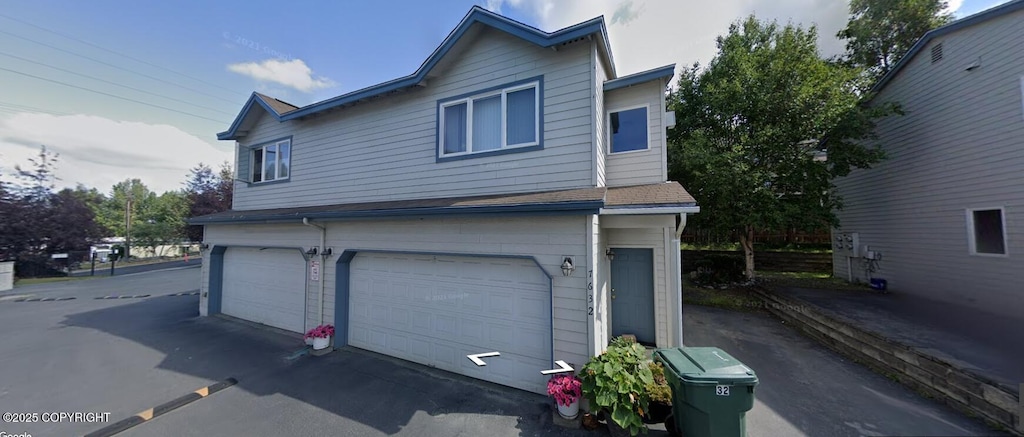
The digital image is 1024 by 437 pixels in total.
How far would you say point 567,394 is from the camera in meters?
4.18

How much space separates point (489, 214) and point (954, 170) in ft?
39.2

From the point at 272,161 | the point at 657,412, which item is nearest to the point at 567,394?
the point at 657,412

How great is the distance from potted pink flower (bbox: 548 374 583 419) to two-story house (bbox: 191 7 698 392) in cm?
42

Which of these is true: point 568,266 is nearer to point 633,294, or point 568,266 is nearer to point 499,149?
point 499,149

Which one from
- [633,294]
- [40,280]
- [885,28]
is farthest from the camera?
[40,280]

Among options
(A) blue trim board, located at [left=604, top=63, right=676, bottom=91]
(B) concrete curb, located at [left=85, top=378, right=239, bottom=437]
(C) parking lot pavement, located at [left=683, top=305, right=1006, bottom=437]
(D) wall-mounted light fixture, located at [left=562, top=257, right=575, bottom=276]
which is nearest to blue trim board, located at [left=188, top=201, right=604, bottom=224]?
(D) wall-mounted light fixture, located at [left=562, top=257, right=575, bottom=276]

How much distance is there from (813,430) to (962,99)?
982 cm

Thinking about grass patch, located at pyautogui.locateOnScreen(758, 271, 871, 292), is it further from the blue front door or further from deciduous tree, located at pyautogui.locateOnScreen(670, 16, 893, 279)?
the blue front door

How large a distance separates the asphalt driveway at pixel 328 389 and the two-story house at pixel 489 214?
74 cm

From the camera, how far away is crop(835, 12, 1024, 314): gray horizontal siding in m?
6.79

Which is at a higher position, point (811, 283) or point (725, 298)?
→ point (811, 283)

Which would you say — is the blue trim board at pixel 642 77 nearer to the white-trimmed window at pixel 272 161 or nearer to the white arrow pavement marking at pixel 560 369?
the white arrow pavement marking at pixel 560 369

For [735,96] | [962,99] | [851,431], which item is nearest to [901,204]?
[962,99]

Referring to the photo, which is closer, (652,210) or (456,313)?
(652,210)
